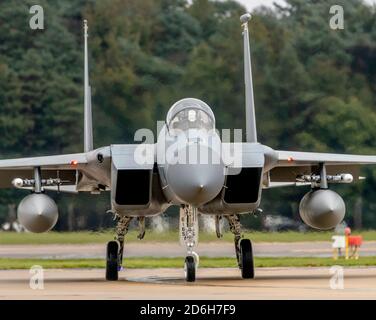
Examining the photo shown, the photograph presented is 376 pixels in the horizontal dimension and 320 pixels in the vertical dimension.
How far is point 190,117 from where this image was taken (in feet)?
48.3

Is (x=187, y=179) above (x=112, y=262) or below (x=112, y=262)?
above

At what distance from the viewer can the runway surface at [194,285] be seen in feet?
40.1

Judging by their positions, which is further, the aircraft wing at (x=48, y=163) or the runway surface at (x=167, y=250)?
the runway surface at (x=167, y=250)

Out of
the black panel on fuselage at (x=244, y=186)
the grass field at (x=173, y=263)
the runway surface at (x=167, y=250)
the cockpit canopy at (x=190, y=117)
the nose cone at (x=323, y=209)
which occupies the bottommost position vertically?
the grass field at (x=173, y=263)

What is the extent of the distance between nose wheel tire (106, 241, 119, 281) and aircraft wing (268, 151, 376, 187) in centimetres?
240

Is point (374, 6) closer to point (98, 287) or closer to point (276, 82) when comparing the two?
point (276, 82)

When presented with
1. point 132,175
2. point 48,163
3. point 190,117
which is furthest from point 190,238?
point 48,163

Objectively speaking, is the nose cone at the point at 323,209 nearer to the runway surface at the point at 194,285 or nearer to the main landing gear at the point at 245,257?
the runway surface at the point at 194,285

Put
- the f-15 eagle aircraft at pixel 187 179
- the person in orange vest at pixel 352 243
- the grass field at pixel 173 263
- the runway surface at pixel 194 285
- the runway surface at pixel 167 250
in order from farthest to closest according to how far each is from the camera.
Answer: the runway surface at pixel 167 250 < the person in orange vest at pixel 352 243 < the grass field at pixel 173 263 < the f-15 eagle aircraft at pixel 187 179 < the runway surface at pixel 194 285

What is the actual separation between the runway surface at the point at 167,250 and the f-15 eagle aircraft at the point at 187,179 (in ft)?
18.5

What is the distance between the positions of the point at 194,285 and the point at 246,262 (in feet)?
6.07

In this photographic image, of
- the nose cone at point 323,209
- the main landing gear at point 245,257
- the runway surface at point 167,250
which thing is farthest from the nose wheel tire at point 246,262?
the runway surface at point 167,250

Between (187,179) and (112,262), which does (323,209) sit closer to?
(187,179)

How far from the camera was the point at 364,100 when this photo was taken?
24.7 m
